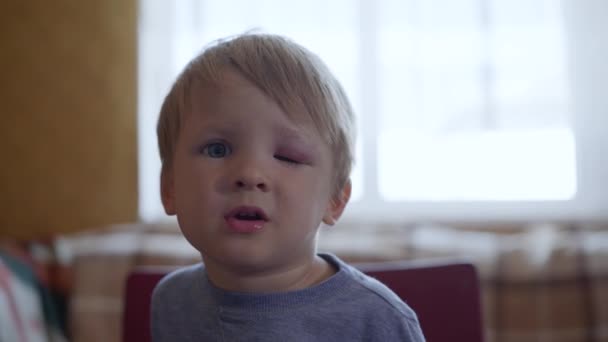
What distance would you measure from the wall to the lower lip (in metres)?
1.89

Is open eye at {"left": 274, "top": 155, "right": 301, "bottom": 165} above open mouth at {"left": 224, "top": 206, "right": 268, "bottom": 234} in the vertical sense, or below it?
above

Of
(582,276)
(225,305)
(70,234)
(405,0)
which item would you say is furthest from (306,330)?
(70,234)

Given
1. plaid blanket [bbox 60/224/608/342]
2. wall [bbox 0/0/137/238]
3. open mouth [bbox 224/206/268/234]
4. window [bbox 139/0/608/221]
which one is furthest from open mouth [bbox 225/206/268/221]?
wall [bbox 0/0/137/238]

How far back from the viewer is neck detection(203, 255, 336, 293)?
0.63m

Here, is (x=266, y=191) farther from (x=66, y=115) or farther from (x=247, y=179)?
(x=66, y=115)

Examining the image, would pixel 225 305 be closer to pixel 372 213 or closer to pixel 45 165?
pixel 372 213

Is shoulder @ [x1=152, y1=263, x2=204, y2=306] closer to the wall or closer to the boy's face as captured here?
the boy's face

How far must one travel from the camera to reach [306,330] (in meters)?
0.61

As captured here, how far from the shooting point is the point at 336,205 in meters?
0.70

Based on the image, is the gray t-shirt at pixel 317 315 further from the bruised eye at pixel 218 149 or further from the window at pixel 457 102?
the window at pixel 457 102

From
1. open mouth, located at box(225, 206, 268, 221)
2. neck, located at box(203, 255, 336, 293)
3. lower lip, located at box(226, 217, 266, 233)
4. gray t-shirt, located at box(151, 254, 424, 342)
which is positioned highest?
open mouth, located at box(225, 206, 268, 221)

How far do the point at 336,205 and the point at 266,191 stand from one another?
0.15 metres

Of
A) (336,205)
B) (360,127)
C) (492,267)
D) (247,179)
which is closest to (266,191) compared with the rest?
(247,179)

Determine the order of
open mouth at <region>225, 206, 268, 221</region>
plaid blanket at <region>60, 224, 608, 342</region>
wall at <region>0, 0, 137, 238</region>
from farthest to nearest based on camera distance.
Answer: wall at <region>0, 0, 137, 238</region>
plaid blanket at <region>60, 224, 608, 342</region>
open mouth at <region>225, 206, 268, 221</region>
